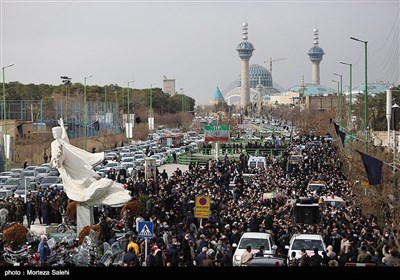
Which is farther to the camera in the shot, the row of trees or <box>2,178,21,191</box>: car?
the row of trees

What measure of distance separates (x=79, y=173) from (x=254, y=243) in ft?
19.2

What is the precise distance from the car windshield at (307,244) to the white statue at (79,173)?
20.2 ft

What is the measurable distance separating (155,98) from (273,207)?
327 feet

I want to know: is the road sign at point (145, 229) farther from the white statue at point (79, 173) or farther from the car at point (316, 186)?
the car at point (316, 186)

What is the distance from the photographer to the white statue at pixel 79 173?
2184cm

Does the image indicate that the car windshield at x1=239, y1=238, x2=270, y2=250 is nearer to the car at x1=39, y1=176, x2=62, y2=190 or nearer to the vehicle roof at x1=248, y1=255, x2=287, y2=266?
the vehicle roof at x1=248, y1=255, x2=287, y2=266

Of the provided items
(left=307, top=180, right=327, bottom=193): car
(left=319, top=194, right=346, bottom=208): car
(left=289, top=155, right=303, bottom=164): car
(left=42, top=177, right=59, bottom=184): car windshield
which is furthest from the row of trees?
(left=319, top=194, right=346, bottom=208): car

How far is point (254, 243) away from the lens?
59.6 feet

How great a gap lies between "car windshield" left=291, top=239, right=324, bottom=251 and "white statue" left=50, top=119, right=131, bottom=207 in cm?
616

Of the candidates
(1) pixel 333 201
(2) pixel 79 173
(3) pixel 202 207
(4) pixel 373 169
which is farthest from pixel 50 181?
(4) pixel 373 169

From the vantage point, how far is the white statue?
71.7ft

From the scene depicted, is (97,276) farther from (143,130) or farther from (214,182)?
(143,130)

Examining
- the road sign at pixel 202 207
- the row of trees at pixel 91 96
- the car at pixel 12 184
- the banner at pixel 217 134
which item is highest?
the row of trees at pixel 91 96

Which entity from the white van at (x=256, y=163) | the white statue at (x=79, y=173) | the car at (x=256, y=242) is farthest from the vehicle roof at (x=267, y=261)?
Result: the white van at (x=256, y=163)
